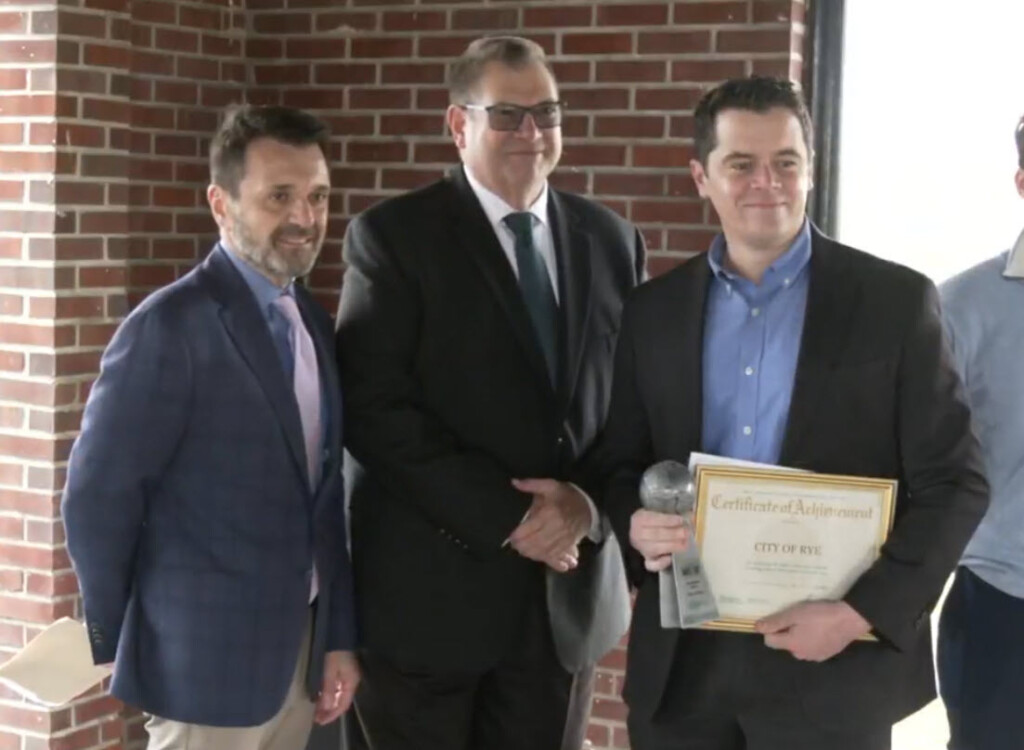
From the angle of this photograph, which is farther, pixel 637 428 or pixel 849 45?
pixel 849 45

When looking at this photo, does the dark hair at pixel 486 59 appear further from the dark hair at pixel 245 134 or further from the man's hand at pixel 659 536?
the man's hand at pixel 659 536

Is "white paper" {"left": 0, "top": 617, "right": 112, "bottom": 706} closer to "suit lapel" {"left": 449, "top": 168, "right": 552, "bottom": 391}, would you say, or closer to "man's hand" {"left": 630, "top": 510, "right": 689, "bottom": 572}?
"suit lapel" {"left": 449, "top": 168, "right": 552, "bottom": 391}

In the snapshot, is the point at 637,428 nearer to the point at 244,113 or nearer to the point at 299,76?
the point at 244,113

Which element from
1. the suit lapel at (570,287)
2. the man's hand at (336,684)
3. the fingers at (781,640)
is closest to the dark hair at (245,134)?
the suit lapel at (570,287)

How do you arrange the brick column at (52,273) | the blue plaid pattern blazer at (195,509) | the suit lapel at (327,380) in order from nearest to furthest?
the blue plaid pattern blazer at (195,509) < the suit lapel at (327,380) < the brick column at (52,273)

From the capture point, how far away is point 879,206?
3996mm

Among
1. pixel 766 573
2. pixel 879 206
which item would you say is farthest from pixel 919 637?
pixel 879 206

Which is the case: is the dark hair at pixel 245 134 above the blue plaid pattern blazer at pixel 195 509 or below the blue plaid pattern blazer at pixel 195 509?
above

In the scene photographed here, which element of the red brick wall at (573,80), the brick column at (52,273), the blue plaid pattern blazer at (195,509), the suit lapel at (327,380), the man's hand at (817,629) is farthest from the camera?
the red brick wall at (573,80)

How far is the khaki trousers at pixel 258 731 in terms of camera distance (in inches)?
103

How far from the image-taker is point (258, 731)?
105 inches

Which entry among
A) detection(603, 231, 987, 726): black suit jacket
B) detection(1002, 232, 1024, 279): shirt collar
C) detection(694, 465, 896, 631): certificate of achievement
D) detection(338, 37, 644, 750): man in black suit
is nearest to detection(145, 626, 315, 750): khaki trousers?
detection(338, 37, 644, 750): man in black suit

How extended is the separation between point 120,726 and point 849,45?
112 inches

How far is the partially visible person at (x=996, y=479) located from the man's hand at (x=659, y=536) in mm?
669
